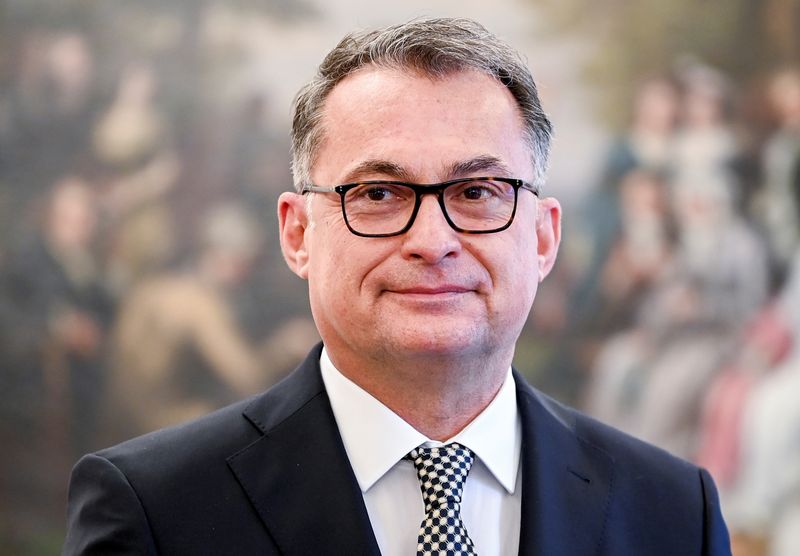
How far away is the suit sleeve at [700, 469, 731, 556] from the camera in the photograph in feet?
9.71

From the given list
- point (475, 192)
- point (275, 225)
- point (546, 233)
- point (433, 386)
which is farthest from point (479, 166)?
point (275, 225)

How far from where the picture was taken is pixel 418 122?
2.69m

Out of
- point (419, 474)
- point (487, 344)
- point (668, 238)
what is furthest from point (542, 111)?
point (668, 238)

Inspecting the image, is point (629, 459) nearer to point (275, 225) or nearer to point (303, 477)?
point (303, 477)

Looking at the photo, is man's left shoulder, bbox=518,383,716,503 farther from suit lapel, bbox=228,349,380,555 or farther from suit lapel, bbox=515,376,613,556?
suit lapel, bbox=228,349,380,555

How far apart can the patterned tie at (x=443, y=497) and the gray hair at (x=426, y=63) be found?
31.6 inches

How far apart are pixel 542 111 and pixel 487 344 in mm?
758

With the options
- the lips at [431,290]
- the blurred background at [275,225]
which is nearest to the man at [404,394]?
the lips at [431,290]

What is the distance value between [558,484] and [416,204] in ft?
2.88

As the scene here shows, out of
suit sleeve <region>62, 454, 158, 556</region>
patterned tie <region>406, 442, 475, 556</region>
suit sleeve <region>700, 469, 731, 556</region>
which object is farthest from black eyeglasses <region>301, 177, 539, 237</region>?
suit sleeve <region>700, 469, 731, 556</region>

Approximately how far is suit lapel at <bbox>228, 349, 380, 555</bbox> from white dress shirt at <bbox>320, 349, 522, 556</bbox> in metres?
0.06

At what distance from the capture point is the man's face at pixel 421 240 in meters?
2.62

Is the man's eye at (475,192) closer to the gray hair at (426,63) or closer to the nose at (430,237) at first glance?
the nose at (430,237)

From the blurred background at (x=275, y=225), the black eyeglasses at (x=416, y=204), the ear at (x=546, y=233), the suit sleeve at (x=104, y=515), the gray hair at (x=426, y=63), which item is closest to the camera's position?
the suit sleeve at (x=104, y=515)
